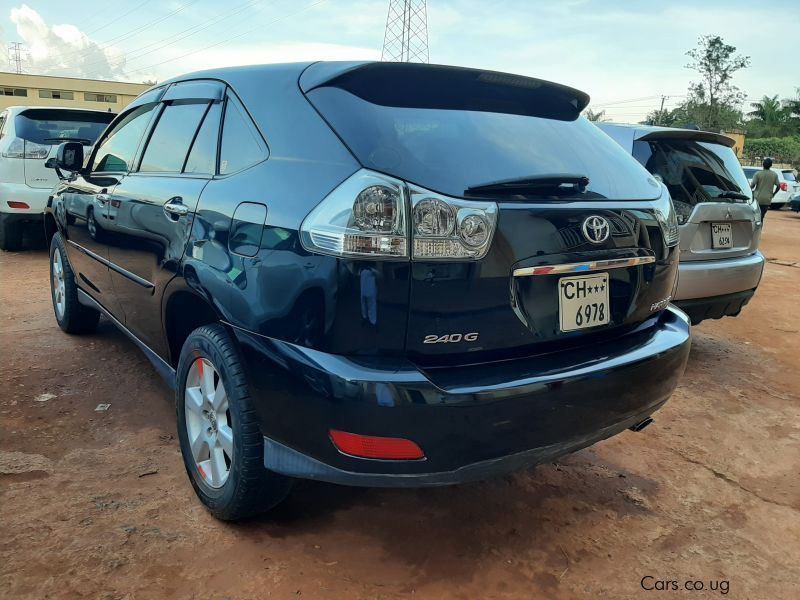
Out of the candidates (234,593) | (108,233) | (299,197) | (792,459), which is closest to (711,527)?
(792,459)

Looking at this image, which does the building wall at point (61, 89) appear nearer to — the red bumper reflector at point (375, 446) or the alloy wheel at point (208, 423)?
the alloy wheel at point (208, 423)

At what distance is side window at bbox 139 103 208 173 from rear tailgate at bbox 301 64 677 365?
934mm

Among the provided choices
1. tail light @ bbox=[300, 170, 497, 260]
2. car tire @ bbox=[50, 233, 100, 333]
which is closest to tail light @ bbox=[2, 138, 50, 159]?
car tire @ bbox=[50, 233, 100, 333]

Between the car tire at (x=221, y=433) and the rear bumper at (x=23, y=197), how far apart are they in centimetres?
603

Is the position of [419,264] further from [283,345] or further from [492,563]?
[492,563]

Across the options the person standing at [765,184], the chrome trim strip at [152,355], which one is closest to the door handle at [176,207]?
the chrome trim strip at [152,355]

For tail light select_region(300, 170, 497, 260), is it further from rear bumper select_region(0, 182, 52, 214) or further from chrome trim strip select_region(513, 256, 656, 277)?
rear bumper select_region(0, 182, 52, 214)

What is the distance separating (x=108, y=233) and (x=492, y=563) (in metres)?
2.48

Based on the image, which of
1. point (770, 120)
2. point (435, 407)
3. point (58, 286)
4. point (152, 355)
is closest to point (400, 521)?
point (435, 407)

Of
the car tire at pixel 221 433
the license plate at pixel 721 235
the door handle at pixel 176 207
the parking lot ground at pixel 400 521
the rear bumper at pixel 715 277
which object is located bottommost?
the parking lot ground at pixel 400 521

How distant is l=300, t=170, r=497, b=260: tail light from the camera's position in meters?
1.74

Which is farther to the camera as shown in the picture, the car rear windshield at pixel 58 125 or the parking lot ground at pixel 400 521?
the car rear windshield at pixel 58 125

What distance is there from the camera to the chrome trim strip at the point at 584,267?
6.21ft

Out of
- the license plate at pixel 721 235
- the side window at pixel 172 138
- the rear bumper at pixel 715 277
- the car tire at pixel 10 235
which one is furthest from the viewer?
the car tire at pixel 10 235
